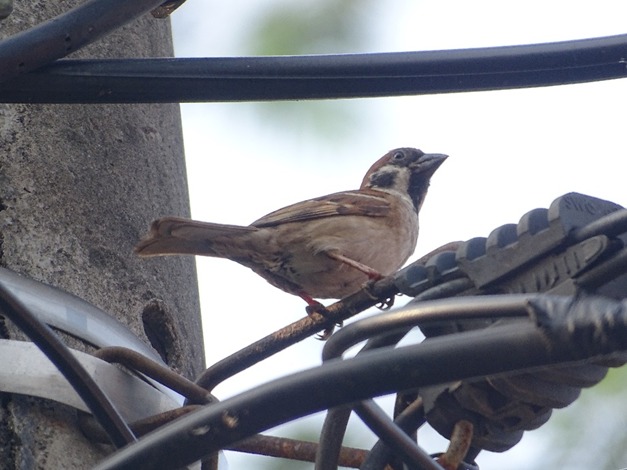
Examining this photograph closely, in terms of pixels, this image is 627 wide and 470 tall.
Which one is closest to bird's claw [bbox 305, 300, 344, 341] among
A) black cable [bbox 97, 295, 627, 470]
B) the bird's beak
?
black cable [bbox 97, 295, 627, 470]

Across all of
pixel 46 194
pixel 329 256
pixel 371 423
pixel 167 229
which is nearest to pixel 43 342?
pixel 371 423

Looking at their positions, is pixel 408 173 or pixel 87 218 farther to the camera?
pixel 408 173

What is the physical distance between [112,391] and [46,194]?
2.14ft

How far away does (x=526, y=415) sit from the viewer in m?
2.35

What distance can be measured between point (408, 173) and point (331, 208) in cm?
108

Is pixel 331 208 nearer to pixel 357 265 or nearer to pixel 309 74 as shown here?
pixel 357 265

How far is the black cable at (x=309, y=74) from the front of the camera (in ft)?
9.42

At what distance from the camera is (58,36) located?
110 inches

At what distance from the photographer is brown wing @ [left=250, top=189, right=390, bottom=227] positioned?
5.36 meters

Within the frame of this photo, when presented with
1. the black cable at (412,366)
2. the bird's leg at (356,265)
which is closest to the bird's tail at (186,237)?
the bird's leg at (356,265)

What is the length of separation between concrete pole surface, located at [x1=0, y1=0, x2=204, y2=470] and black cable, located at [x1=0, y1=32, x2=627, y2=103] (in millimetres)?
368

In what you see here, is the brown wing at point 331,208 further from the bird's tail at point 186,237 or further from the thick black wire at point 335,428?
the thick black wire at point 335,428

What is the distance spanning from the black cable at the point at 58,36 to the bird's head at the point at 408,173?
3.59m

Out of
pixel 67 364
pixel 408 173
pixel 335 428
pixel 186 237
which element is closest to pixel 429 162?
pixel 408 173
